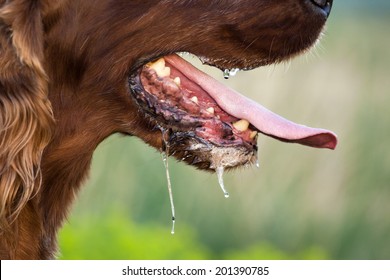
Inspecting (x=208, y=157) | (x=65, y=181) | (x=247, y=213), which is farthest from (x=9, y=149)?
(x=247, y=213)

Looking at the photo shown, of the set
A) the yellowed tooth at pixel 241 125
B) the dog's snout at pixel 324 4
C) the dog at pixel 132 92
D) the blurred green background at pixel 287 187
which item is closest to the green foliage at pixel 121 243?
the blurred green background at pixel 287 187

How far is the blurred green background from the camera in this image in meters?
5.61

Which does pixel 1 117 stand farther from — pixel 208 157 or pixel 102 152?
pixel 102 152

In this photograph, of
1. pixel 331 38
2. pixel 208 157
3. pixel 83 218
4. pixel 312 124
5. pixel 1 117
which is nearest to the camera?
pixel 1 117

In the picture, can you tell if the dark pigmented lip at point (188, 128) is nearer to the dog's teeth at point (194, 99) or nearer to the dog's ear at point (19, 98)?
the dog's teeth at point (194, 99)

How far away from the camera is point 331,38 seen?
21.3ft

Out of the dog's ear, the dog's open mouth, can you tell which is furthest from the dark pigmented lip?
the dog's ear

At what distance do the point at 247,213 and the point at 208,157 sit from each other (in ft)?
9.05

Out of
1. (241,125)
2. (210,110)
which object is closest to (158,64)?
(210,110)

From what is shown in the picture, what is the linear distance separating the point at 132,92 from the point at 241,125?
360 mm

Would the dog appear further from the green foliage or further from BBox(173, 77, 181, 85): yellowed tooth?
the green foliage

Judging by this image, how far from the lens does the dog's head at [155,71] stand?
2.94m

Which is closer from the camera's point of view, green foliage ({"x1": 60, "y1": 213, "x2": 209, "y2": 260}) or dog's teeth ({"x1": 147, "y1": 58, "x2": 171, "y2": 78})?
dog's teeth ({"x1": 147, "y1": 58, "x2": 171, "y2": 78})

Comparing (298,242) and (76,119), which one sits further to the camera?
(298,242)
